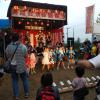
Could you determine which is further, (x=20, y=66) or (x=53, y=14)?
(x=53, y=14)

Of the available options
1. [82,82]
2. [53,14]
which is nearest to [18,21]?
[53,14]

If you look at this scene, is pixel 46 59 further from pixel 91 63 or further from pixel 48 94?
pixel 91 63

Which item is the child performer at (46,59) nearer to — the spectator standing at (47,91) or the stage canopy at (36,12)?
the stage canopy at (36,12)

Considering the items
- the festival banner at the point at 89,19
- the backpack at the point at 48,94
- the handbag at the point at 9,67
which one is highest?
the festival banner at the point at 89,19

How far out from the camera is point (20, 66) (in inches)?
371

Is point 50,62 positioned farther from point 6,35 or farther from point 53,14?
point 53,14

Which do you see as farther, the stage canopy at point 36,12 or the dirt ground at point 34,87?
the stage canopy at point 36,12

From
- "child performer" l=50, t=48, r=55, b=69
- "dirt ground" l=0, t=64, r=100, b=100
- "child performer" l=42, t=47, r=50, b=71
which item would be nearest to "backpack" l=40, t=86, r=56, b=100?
"dirt ground" l=0, t=64, r=100, b=100

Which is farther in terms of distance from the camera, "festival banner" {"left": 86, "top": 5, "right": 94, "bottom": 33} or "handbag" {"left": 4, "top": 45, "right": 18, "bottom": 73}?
"festival banner" {"left": 86, "top": 5, "right": 94, "bottom": 33}

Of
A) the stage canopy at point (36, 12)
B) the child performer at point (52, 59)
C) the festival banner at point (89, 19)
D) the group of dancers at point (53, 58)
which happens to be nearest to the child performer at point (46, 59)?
the group of dancers at point (53, 58)

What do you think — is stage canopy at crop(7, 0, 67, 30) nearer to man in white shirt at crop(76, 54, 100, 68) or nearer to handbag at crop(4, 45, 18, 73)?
handbag at crop(4, 45, 18, 73)

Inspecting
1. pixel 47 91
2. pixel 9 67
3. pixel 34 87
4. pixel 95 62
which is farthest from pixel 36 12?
pixel 95 62

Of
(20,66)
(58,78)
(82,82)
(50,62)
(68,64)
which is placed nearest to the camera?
(82,82)

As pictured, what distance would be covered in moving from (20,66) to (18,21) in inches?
642
